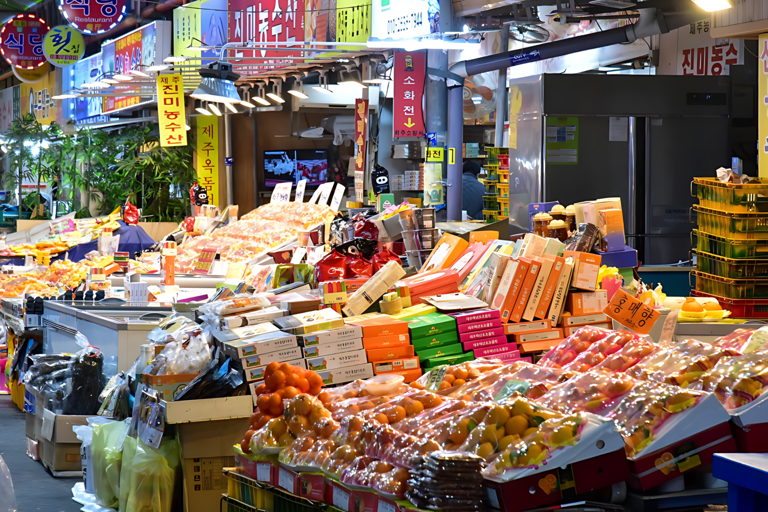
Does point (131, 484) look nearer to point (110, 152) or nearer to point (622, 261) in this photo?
point (622, 261)

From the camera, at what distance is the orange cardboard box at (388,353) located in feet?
14.7

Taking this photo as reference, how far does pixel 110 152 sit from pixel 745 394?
772 inches

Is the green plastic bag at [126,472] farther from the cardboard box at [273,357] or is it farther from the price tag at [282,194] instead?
the price tag at [282,194]

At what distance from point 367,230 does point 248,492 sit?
328 centimetres

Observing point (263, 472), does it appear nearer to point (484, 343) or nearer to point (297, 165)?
point (484, 343)

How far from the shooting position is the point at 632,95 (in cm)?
849

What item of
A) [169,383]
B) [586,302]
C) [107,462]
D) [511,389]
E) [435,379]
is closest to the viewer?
[511,389]

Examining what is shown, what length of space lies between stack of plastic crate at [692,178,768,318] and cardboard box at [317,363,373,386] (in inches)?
110

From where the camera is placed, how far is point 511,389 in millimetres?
2920

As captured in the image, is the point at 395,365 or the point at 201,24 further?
the point at 201,24

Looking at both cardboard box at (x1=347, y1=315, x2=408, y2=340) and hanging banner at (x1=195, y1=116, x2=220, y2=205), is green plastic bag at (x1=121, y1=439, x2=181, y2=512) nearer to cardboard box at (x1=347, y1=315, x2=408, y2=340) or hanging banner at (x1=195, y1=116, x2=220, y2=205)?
cardboard box at (x1=347, y1=315, x2=408, y2=340)

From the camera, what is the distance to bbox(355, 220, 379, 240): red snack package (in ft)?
20.8

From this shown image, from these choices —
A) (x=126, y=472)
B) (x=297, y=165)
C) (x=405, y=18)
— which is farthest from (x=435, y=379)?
(x=297, y=165)

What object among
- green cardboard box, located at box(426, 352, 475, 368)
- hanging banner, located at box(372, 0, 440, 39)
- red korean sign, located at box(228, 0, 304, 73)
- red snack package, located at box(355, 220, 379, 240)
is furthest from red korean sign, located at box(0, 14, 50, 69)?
green cardboard box, located at box(426, 352, 475, 368)
